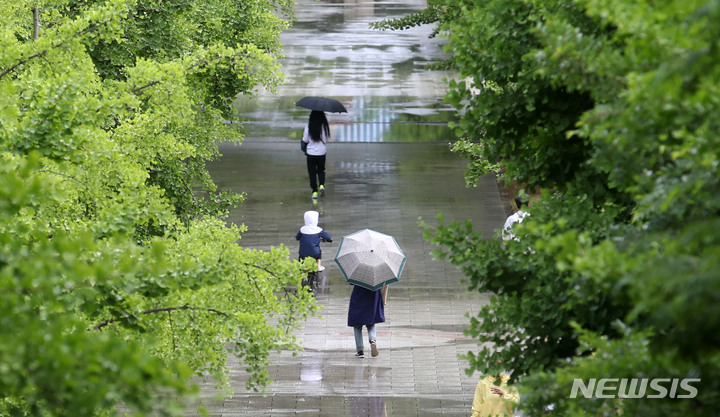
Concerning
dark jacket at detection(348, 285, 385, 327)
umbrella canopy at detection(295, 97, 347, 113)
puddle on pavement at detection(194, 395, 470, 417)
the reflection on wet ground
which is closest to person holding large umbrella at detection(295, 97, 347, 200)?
umbrella canopy at detection(295, 97, 347, 113)

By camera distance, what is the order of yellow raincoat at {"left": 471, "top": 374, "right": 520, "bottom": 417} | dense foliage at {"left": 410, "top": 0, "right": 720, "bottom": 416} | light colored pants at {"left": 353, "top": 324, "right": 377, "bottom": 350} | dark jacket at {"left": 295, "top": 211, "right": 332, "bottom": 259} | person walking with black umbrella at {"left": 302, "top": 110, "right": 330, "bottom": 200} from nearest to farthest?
dense foliage at {"left": 410, "top": 0, "right": 720, "bottom": 416} → yellow raincoat at {"left": 471, "top": 374, "right": 520, "bottom": 417} → light colored pants at {"left": 353, "top": 324, "right": 377, "bottom": 350} → dark jacket at {"left": 295, "top": 211, "right": 332, "bottom": 259} → person walking with black umbrella at {"left": 302, "top": 110, "right": 330, "bottom": 200}

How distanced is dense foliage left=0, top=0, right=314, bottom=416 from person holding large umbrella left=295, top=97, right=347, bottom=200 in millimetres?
4399

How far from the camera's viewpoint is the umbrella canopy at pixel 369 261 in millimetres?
9852

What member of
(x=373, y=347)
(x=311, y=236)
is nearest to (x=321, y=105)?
(x=311, y=236)

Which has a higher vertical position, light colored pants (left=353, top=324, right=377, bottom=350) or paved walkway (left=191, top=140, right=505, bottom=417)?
light colored pants (left=353, top=324, right=377, bottom=350)

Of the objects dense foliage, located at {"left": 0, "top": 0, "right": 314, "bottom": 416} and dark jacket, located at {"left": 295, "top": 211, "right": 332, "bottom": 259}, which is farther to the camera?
dark jacket, located at {"left": 295, "top": 211, "right": 332, "bottom": 259}

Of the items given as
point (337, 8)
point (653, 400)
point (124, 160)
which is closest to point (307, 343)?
point (124, 160)

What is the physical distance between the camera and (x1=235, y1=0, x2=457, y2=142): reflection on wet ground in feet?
68.3

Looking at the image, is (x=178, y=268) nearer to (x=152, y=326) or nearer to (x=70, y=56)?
(x=152, y=326)

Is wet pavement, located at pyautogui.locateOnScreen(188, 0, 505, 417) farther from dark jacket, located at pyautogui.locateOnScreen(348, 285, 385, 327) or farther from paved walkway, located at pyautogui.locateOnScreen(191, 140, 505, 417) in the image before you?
dark jacket, located at pyautogui.locateOnScreen(348, 285, 385, 327)

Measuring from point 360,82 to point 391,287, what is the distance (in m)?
13.3

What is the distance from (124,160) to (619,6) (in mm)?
5033

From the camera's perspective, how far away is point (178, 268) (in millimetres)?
4992

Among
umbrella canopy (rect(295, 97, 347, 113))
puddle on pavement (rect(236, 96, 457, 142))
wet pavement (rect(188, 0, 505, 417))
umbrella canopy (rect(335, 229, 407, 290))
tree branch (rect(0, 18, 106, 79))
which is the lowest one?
puddle on pavement (rect(236, 96, 457, 142))
